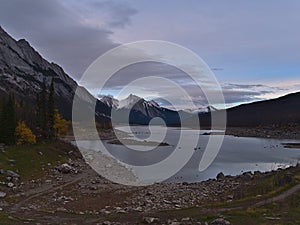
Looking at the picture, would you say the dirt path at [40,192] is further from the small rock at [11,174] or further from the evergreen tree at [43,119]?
the evergreen tree at [43,119]

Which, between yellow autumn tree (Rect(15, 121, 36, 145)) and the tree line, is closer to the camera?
the tree line

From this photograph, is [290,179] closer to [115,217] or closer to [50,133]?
[115,217]

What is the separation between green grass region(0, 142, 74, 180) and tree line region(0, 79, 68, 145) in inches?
182

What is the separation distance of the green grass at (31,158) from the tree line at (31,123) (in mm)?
4632

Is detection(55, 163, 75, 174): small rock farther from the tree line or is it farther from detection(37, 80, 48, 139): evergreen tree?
detection(37, 80, 48, 139): evergreen tree

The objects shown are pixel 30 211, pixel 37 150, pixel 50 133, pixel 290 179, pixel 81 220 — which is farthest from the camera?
pixel 50 133

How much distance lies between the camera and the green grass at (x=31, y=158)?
145 ft

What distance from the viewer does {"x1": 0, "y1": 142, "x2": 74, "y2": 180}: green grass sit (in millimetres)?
44250

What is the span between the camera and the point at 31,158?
164ft

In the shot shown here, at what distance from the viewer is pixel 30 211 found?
27.4m

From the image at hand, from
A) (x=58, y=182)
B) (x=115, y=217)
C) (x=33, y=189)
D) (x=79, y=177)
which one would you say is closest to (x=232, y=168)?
(x=79, y=177)

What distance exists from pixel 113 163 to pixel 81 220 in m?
40.4

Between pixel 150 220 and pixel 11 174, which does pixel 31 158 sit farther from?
pixel 150 220

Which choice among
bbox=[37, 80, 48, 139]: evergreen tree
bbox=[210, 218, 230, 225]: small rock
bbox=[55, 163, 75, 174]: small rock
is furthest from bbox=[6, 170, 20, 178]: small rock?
bbox=[210, 218, 230, 225]: small rock
